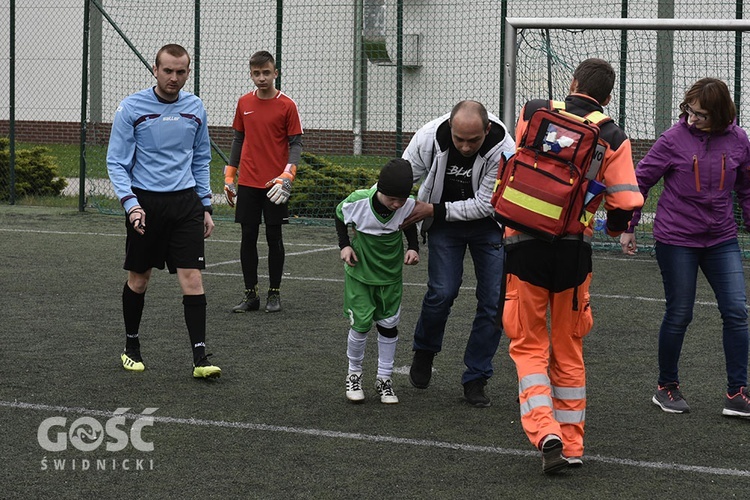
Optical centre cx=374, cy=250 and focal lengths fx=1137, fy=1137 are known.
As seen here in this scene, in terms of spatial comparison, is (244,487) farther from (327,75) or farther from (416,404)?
(327,75)

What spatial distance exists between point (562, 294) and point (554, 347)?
0.27 m

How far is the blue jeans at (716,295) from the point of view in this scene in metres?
6.17

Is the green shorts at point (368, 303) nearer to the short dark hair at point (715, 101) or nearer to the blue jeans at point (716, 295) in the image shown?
the blue jeans at point (716, 295)

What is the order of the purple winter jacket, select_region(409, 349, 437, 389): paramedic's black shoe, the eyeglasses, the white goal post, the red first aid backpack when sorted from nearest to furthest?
1. the red first aid backpack
2. the eyeglasses
3. the purple winter jacket
4. select_region(409, 349, 437, 389): paramedic's black shoe
5. the white goal post

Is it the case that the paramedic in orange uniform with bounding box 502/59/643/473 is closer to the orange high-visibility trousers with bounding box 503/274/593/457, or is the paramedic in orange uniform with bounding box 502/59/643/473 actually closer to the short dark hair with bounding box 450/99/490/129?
the orange high-visibility trousers with bounding box 503/274/593/457

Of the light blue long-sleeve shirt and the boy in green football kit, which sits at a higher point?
the light blue long-sleeve shirt

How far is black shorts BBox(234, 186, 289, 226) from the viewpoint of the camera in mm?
9336

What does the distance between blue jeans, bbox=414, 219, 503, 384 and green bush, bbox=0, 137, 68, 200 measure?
512 inches

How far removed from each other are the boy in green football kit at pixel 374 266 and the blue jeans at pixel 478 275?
0.56 feet

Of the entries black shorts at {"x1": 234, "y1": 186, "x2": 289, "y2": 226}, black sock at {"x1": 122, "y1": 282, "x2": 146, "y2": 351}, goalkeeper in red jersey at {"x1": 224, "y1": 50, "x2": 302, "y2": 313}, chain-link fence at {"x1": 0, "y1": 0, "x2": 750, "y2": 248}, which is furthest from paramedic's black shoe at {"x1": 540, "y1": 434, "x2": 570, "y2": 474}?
chain-link fence at {"x1": 0, "y1": 0, "x2": 750, "y2": 248}

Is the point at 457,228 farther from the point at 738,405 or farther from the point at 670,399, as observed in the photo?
the point at 738,405

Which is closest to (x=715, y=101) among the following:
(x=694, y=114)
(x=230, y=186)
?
(x=694, y=114)

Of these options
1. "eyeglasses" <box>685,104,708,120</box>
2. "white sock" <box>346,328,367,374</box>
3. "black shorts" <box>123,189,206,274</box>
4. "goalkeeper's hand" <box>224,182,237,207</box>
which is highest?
"eyeglasses" <box>685,104,708,120</box>

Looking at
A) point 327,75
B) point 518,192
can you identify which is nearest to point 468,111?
point 518,192
